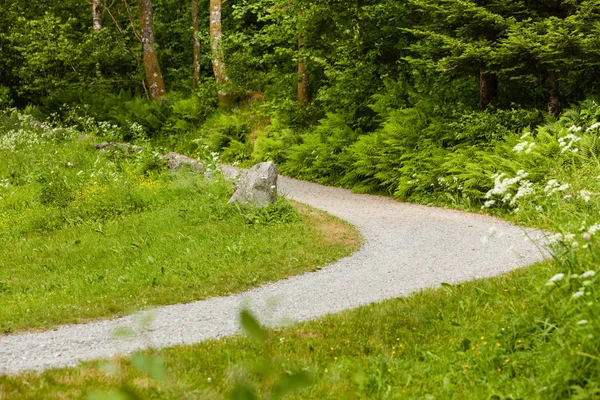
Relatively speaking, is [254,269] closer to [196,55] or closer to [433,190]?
[433,190]

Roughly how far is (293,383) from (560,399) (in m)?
A: 3.58

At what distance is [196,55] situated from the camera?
2711 centimetres

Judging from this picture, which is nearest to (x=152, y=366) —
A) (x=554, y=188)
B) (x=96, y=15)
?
(x=554, y=188)

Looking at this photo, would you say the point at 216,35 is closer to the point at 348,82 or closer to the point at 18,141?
the point at 348,82

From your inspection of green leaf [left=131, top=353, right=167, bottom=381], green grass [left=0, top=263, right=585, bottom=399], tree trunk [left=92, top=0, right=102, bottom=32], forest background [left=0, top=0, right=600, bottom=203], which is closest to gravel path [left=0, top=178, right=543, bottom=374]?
green grass [left=0, top=263, right=585, bottom=399]

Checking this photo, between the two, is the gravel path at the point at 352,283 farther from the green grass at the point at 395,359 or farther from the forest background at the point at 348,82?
the forest background at the point at 348,82

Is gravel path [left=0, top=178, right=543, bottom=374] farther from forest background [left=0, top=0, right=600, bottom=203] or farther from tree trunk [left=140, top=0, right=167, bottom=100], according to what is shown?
tree trunk [left=140, top=0, right=167, bottom=100]

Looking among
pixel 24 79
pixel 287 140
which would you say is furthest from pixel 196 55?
pixel 287 140

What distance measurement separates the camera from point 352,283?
8.84 metres

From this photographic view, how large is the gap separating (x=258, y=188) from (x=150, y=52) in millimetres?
14752

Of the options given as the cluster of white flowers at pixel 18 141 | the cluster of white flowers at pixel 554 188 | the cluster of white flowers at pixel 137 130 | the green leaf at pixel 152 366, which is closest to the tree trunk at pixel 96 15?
the cluster of white flowers at pixel 137 130

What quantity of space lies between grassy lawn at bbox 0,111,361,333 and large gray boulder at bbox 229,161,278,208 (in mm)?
265

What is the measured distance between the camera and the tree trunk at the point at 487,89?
15.0m

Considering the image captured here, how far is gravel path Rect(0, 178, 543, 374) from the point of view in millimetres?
6582
